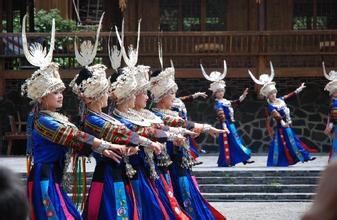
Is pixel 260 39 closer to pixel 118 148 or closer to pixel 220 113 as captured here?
pixel 220 113

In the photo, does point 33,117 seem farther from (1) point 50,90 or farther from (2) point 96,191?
(2) point 96,191

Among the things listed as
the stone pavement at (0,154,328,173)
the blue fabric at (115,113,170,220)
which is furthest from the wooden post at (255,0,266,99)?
the blue fabric at (115,113,170,220)

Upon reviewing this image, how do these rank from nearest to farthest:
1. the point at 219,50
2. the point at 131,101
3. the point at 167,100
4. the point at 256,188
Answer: the point at 131,101
the point at 167,100
the point at 256,188
the point at 219,50

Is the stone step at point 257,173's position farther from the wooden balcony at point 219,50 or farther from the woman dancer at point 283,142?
the wooden balcony at point 219,50

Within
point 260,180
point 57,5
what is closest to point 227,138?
point 260,180

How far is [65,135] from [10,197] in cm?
517

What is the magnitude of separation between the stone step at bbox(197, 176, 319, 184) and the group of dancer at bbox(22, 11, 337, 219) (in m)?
6.43

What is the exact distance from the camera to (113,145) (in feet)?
24.0

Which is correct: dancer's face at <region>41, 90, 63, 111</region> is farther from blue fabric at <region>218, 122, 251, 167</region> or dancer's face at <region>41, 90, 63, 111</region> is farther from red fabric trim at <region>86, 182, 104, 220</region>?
blue fabric at <region>218, 122, 251, 167</region>

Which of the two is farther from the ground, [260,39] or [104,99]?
[260,39]

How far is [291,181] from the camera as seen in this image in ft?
52.9

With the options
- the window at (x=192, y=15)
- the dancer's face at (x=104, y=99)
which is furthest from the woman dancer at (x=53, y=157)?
the window at (x=192, y=15)

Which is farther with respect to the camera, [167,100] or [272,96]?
[272,96]

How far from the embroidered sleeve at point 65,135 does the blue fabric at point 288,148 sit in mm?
10685
